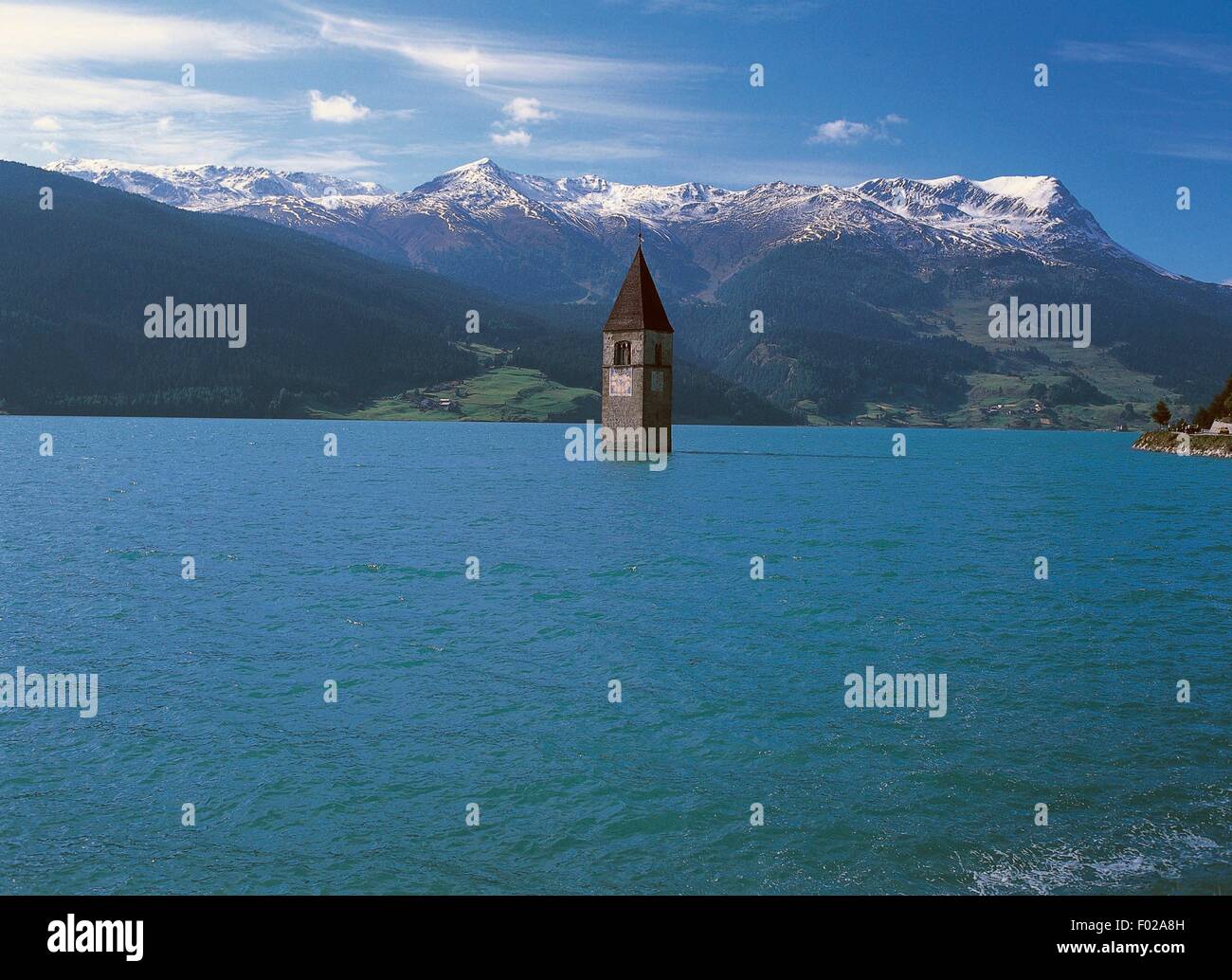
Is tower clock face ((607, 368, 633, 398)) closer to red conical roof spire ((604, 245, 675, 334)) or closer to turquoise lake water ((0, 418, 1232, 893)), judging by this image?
red conical roof spire ((604, 245, 675, 334))

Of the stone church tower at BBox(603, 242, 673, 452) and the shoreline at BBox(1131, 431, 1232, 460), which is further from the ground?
the stone church tower at BBox(603, 242, 673, 452)

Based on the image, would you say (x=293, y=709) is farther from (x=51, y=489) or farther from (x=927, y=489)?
(x=927, y=489)

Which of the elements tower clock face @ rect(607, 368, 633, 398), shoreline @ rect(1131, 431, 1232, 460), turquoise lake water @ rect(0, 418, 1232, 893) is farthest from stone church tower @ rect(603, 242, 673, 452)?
shoreline @ rect(1131, 431, 1232, 460)

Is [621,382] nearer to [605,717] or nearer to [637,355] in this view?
[637,355]

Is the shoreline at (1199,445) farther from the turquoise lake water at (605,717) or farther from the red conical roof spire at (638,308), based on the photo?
the turquoise lake water at (605,717)

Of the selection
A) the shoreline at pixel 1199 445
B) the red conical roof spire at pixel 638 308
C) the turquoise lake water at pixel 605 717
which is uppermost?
the red conical roof spire at pixel 638 308

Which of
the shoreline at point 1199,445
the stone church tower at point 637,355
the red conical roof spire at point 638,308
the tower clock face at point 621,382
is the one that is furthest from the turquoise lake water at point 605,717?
the shoreline at point 1199,445

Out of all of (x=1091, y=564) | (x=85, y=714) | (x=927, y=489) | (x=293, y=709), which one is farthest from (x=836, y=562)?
(x=927, y=489)

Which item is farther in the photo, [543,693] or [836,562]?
[836,562]
